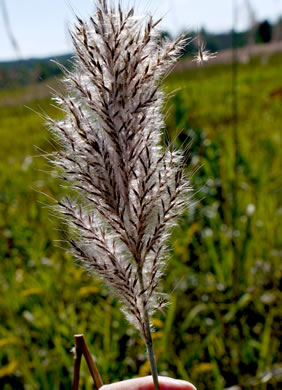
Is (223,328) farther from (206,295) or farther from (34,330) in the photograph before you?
(34,330)

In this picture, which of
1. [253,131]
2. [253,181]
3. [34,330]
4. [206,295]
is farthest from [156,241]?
[253,131]

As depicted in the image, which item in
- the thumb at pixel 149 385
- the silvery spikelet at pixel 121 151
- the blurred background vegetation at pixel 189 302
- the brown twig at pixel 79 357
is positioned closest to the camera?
the silvery spikelet at pixel 121 151

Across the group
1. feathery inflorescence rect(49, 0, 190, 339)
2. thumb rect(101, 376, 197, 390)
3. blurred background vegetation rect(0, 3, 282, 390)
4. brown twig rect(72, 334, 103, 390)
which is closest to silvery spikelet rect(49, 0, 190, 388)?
feathery inflorescence rect(49, 0, 190, 339)

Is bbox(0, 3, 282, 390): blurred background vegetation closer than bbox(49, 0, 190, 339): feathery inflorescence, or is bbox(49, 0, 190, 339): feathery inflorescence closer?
bbox(49, 0, 190, 339): feathery inflorescence

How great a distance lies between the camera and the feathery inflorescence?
701 mm

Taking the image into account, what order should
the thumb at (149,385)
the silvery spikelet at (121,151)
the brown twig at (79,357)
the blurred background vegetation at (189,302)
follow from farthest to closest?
1. the blurred background vegetation at (189,302)
2. the thumb at (149,385)
3. the brown twig at (79,357)
4. the silvery spikelet at (121,151)

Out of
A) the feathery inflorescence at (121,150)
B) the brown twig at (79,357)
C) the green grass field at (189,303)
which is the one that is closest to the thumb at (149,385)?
the brown twig at (79,357)

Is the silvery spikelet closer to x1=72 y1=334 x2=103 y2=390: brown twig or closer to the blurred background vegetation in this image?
x1=72 y1=334 x2=103 y2=390: brown twig

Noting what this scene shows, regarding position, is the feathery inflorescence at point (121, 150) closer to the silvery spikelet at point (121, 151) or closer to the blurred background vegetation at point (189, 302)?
the silvery spikelet at point (121, 151)

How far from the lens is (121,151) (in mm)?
710

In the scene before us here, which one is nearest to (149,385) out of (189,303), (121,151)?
(121,151)

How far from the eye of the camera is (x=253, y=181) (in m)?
3.43

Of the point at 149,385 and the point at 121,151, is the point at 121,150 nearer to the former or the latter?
the point at 121,151

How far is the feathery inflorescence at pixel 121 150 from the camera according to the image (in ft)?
2.30
